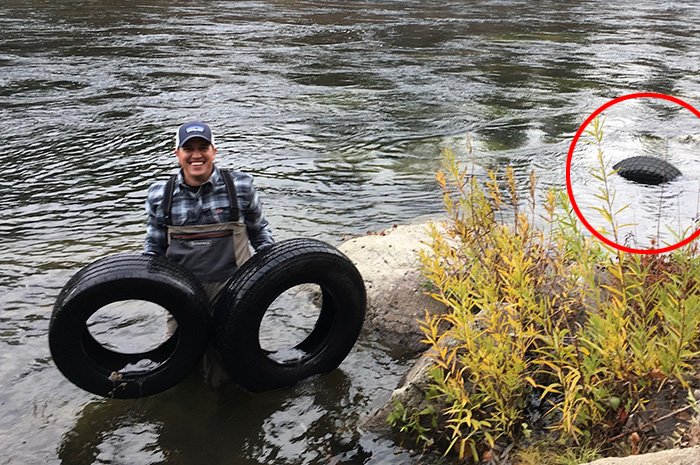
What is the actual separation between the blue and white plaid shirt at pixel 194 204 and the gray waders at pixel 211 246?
0.15 feet

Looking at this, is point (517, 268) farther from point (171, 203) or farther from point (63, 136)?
point (63, 136)

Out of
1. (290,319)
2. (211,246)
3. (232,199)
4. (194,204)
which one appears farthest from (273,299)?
(290,319)

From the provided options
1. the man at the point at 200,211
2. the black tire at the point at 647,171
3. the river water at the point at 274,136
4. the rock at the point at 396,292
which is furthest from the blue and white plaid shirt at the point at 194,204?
the black tire at the point at 647,171

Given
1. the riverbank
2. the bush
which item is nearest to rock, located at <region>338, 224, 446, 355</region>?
the riverbank

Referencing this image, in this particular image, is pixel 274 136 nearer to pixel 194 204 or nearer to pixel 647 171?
pixel 647 171

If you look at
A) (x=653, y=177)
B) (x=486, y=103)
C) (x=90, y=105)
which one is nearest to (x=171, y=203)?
(x=653, y=177)

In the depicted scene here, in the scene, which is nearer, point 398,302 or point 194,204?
point 194,204

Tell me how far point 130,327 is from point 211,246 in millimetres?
1677

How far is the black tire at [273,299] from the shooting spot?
4.93m

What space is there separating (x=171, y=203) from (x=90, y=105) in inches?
394

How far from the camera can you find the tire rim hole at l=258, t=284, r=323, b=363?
6.21 m

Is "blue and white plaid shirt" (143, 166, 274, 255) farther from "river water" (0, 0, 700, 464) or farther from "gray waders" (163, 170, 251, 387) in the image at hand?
"river water" (0, 0, 700, 464)

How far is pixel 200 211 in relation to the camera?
17.0 feet

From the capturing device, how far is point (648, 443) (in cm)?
391
